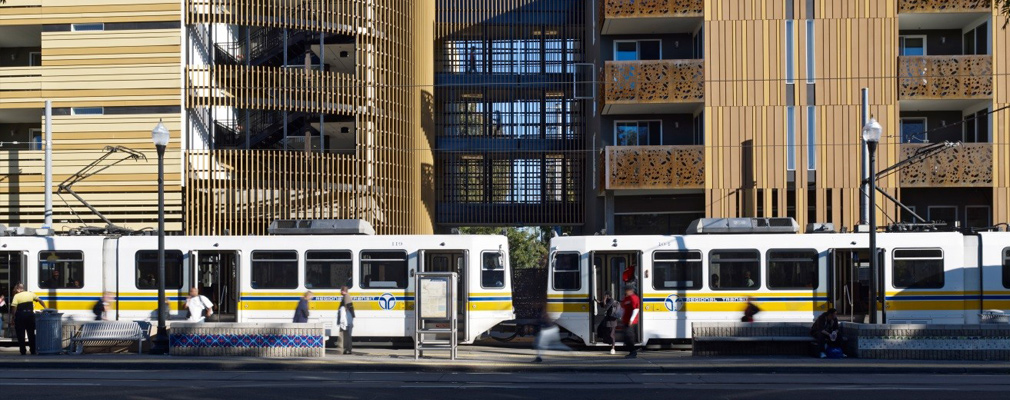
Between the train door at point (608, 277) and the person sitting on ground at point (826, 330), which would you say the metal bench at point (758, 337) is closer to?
the person sitting on ground at point (826, 330)

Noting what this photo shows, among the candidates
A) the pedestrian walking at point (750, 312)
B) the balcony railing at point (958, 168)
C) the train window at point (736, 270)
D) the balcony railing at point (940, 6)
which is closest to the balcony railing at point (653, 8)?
the balcony railing at point (940, 6)

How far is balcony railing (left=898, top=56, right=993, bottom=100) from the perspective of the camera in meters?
33.8

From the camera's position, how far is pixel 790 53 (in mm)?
34625

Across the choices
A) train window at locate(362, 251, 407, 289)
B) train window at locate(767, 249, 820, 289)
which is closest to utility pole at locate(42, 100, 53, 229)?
train window at locate(362, 251, 407, 289)

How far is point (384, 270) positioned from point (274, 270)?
2.58 metres

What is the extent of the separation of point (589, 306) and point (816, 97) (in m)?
13.1

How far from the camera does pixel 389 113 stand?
36.9 metres

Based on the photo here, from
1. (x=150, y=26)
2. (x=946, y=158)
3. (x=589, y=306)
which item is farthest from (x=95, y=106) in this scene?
(x=946, y=158)

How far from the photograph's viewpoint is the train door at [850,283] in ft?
83.0

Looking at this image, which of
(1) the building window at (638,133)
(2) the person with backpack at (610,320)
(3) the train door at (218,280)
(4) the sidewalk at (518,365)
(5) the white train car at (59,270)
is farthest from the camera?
(1) the building window at (638,133)

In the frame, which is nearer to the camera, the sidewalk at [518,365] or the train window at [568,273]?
the sidewalk at [518,365]

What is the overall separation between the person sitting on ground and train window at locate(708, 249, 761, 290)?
9.43ft

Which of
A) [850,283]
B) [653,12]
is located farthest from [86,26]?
[850,283]

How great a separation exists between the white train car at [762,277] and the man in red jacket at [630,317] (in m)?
1.62
